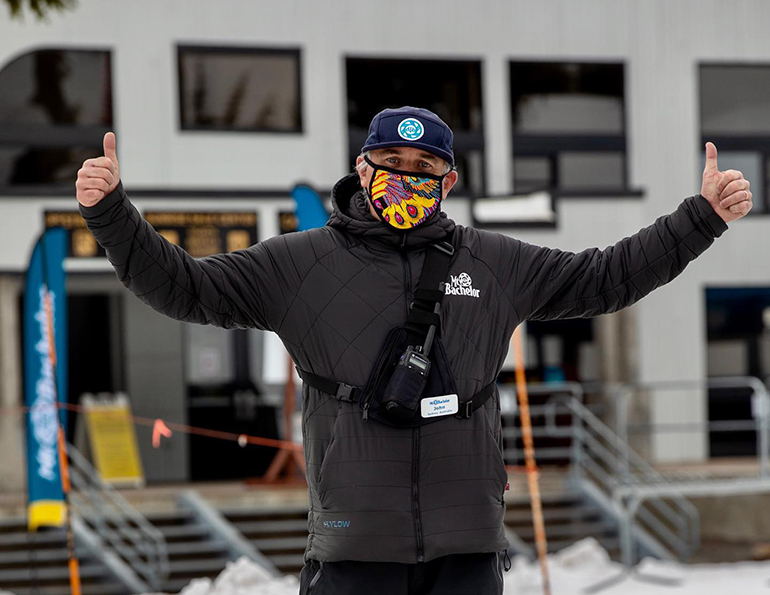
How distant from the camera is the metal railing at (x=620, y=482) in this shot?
11.8 metres

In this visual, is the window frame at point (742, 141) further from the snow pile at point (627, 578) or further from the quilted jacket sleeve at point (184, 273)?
the quilted jacket sleeve at point (184, 273)

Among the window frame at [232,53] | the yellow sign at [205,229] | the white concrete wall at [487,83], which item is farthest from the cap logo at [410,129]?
the window frame at [232,53]

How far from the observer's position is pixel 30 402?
902 cm

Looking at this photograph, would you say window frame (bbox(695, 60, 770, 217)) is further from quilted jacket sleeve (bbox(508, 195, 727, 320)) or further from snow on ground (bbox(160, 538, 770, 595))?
quilted jacket sleeve (bbox(508, 195, 727, 320))

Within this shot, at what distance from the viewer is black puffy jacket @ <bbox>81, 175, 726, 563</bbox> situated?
2.53m

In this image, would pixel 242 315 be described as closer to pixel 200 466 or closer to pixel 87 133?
pixel 87 133

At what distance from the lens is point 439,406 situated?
255 cm

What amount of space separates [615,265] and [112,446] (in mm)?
11122

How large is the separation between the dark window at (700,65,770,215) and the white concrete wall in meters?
0.26

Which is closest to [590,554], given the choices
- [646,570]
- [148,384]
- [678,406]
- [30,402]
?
[646,570]

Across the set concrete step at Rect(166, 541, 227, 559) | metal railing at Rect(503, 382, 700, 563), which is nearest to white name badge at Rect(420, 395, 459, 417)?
concrete step at Rect(166, 541, 227, 559)

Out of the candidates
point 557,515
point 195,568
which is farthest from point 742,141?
point 195,568

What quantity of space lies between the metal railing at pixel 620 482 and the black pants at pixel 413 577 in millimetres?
8893

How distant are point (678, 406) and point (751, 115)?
3.87 meters
